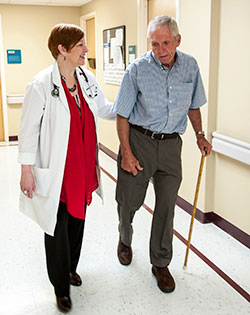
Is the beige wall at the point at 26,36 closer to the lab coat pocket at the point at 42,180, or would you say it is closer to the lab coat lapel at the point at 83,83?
the lab coat lapel at the point at 83,83

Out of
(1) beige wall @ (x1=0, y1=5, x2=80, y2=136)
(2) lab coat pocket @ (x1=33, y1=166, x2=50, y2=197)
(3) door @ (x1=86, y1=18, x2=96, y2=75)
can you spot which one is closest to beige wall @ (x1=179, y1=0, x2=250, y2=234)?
(2) lab coat pocket @ (x1=33, y1=166, x2=50, y2=197)

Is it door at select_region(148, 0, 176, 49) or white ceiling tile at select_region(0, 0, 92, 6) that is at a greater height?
white ceiling tile at select_region(0, 0, 92, 6)

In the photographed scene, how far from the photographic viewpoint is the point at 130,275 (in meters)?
2.64

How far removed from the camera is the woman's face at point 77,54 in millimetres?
2043

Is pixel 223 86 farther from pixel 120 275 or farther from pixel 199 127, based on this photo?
pixel 120 275

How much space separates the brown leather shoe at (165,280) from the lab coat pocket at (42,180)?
0.91 m

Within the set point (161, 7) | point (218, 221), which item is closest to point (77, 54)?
point (218, 221)

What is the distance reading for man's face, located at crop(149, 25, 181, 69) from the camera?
216 cm

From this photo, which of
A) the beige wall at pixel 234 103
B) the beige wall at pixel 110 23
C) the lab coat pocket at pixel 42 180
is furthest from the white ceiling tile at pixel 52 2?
the lab coat pocket at pixel 42 180

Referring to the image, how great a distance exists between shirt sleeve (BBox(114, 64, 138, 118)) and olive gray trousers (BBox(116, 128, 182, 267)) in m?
0.15

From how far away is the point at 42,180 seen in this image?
A: 208 centimetres

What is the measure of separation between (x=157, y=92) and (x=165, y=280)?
1123mm

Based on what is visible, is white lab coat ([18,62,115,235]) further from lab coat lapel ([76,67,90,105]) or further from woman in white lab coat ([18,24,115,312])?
lab coat lapel ([76,67,90,105])

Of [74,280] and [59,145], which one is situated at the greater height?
[59,145]
